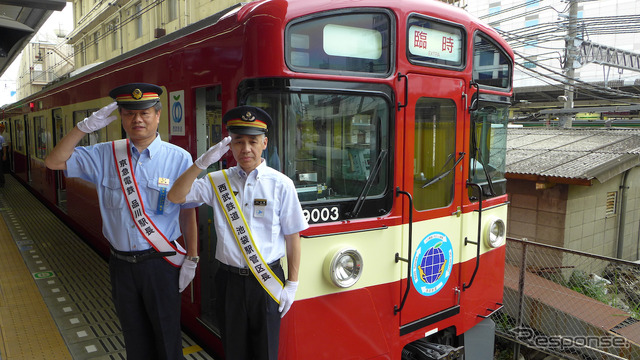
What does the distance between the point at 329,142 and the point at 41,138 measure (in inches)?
315

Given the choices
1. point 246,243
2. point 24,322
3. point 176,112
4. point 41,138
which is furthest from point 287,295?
point 41,138

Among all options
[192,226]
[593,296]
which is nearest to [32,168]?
[192,226]

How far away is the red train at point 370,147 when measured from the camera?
9.18 feet

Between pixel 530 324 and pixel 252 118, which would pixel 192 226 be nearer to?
pixel 252 118

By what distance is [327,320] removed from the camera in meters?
2.98

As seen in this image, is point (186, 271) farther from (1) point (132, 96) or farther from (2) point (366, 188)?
(2) point (366, 188)

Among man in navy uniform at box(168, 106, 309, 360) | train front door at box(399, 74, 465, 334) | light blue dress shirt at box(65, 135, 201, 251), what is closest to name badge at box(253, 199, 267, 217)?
man in navy uniform at box(168, 106, 309, 360)

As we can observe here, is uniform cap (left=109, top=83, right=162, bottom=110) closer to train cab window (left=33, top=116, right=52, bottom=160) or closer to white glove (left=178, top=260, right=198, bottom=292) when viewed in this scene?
white glove (left=178, top=260, right=198, bottom=292)

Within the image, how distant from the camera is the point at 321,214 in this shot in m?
2.88

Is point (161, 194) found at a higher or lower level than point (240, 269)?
higher

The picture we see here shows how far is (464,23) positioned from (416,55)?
0.58 metres

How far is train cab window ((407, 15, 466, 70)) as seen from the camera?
3.19 m

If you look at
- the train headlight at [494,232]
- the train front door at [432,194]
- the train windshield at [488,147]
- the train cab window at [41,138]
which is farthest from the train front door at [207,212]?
the train cab window at [41,138]

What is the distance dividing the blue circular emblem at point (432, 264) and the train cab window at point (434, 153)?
25cm
